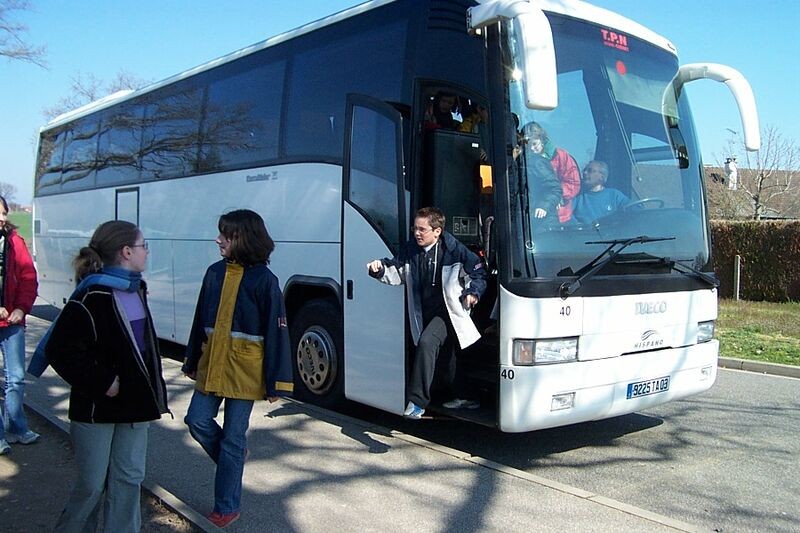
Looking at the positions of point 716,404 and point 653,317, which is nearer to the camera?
point 653,317

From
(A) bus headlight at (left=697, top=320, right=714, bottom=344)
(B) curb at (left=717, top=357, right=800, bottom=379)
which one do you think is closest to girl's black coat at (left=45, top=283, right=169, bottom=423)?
(A) bus headlight at (left=697, top=320, right=714, bottom=344)

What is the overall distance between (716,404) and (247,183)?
5670 millimetres

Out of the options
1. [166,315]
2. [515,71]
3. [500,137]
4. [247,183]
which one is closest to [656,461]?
[500,137]

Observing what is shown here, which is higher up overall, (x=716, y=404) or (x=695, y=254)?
(x=695, y=254)

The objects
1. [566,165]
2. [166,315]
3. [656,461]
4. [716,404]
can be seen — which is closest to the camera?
[566,165]

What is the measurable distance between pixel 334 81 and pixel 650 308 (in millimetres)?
3594

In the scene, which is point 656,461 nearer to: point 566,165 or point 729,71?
point 566,165

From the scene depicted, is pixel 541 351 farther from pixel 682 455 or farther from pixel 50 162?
pixel 50 162

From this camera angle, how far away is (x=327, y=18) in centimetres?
730

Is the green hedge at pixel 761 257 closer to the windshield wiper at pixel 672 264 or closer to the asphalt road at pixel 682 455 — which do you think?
the asphalt road at pixel 682 455

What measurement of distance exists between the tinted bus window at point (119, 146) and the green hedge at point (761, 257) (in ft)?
45.5

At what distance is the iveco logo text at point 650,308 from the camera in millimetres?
5621

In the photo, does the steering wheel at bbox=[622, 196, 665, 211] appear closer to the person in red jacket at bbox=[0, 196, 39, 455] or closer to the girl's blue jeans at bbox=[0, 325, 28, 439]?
the person in red jacket at bbox=[0, 196, 39, 455]

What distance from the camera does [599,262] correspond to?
5.35m
